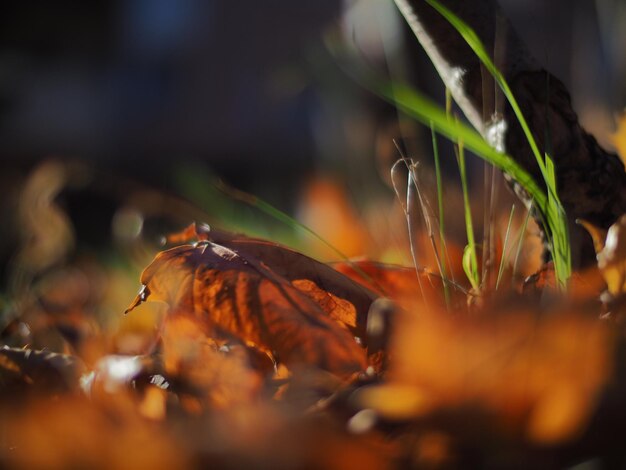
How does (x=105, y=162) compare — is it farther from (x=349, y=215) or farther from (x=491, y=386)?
(x=491, y=386)

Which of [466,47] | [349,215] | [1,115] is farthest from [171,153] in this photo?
[466,47]

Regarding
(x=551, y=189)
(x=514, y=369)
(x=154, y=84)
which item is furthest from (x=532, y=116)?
(x=154, y=84)

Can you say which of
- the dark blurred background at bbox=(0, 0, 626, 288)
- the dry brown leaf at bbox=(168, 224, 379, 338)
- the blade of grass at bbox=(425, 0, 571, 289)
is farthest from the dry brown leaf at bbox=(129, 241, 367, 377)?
the dark blurred background at bbox=(0, 0, 626, 288)

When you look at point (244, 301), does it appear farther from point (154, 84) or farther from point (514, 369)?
point (154, 84)

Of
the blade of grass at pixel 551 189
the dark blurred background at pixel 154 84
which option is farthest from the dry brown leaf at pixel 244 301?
the dark blurred background at pixel 154 84

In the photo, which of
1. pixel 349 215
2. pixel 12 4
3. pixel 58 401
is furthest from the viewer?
pixel 12 4
